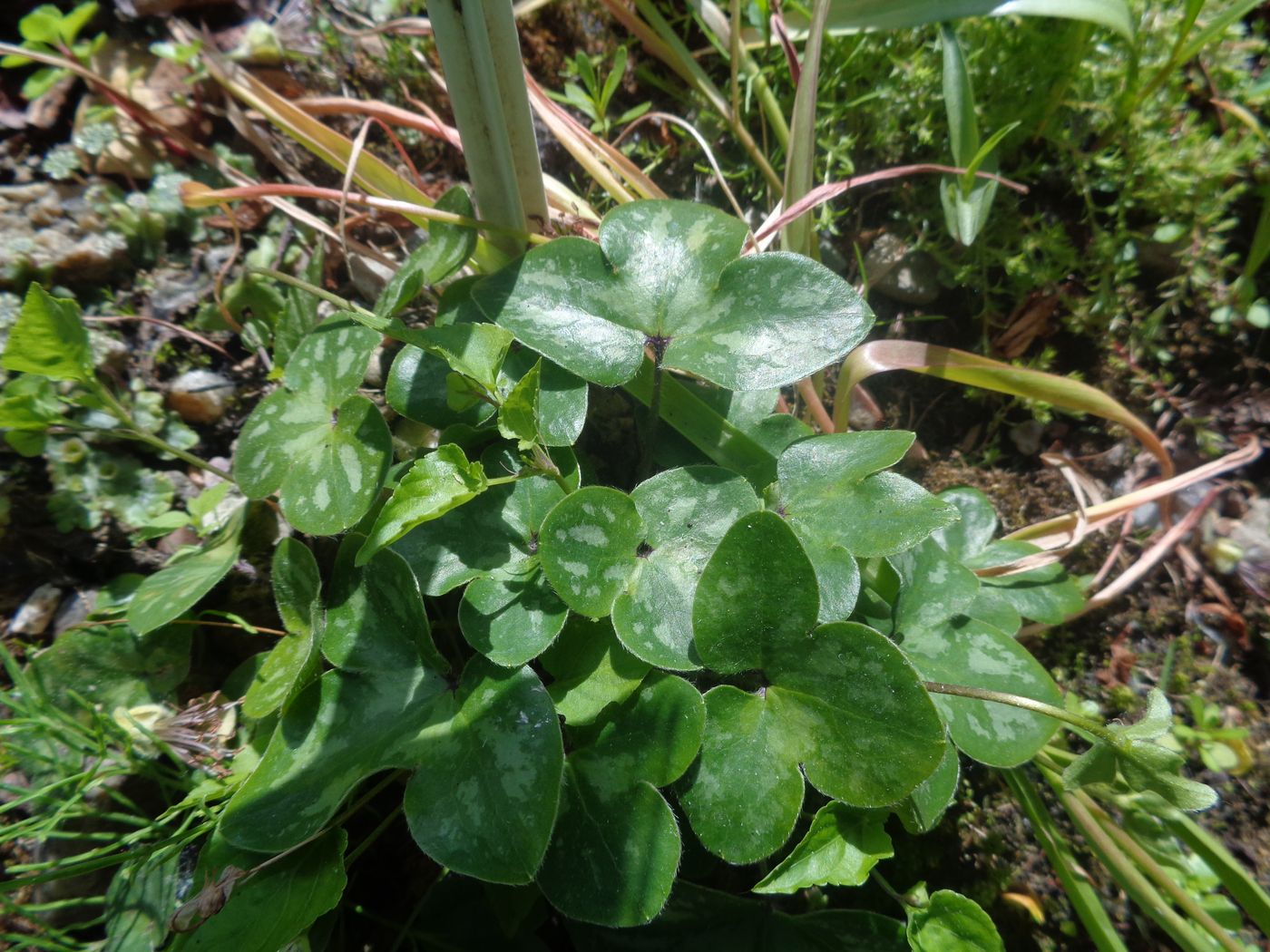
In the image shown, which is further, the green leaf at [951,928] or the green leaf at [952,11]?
the green leaf at [952,11]

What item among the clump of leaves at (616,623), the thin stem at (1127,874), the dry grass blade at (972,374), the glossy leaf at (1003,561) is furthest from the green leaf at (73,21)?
the thin stem at (1127,874)

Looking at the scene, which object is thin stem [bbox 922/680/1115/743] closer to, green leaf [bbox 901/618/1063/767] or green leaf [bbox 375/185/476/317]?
green leaf [bbox 901/618/1063/767]

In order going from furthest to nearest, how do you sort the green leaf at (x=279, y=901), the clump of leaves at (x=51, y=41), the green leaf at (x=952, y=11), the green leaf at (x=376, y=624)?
the clump of leaves at (x=51, y=41) < the green leaf at (x=952, y=11) < the green leaf at (x=376, y=624) < the green leaf at (x=279, y=901)

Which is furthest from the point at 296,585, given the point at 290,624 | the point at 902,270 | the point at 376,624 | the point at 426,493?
the point at 902,270

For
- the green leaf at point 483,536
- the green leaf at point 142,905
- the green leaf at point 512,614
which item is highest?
the green leaf at point 483,536

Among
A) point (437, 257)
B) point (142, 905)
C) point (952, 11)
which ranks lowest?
point (142, 905)

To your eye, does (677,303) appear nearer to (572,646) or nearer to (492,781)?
(572,646)

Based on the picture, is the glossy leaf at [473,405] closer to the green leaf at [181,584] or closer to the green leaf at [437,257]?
the green leaf at [437,257]
